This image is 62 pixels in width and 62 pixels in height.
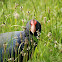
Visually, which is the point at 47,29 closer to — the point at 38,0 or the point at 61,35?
the point at 61,35

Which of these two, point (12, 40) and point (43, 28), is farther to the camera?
point (43, 28)

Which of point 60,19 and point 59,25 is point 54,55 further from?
point 60,19

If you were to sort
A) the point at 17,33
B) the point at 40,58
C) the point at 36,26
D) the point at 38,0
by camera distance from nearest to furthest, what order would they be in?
the point at 40,58 → the point at 17,33 → the point at 36,26 → the point at 38,0

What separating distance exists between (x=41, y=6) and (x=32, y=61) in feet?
8.11

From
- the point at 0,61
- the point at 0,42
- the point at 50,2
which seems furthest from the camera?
the point at 50,2

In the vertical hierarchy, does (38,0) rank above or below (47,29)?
above

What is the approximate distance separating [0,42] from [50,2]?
2439mm

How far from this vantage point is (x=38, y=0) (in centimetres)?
488

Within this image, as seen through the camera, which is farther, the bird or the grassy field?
the grassy field

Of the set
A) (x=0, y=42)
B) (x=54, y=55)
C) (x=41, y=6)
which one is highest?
(x=41, y=6)

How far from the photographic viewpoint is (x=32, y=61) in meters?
2.20

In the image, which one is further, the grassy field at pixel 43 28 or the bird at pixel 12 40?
the grassy field at pixel 43 28

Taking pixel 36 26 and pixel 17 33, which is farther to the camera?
pixel 36 26

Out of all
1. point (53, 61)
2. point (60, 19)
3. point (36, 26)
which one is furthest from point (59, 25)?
point (53, 61)
